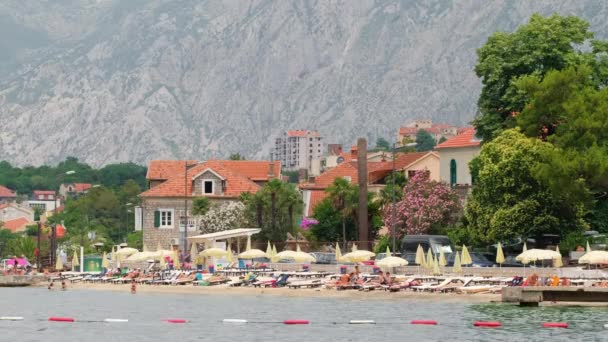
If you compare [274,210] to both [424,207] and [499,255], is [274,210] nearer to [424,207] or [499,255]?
[424,207]

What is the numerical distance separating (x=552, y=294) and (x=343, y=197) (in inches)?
1870

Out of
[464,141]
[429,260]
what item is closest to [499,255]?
[429,260]

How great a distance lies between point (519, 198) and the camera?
91562 millimetres

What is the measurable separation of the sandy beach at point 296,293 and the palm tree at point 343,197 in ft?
73.3

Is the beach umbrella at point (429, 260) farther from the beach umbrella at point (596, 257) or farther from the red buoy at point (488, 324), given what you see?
the red buoy at point (488, 324)

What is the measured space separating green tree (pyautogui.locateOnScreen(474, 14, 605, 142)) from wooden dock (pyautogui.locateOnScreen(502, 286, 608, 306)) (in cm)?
2861

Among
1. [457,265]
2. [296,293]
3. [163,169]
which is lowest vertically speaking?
[296,293]

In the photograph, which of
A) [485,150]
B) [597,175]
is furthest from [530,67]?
[597,175]

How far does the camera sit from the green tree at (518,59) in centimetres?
10169

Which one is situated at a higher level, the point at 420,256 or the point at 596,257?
the point at 420,256

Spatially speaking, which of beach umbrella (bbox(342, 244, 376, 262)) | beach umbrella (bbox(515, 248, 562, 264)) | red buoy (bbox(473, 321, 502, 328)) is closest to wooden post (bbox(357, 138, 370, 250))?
beach umbrella (bbox(342, 244, 376, 262))

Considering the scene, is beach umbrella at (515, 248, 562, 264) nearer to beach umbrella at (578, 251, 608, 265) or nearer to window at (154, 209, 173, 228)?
beach umbrella at (578, 251, 608, 265)

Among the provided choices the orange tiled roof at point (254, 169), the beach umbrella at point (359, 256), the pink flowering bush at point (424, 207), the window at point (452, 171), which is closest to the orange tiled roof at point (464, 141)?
the window at point (452, 171)

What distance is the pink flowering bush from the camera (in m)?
108
